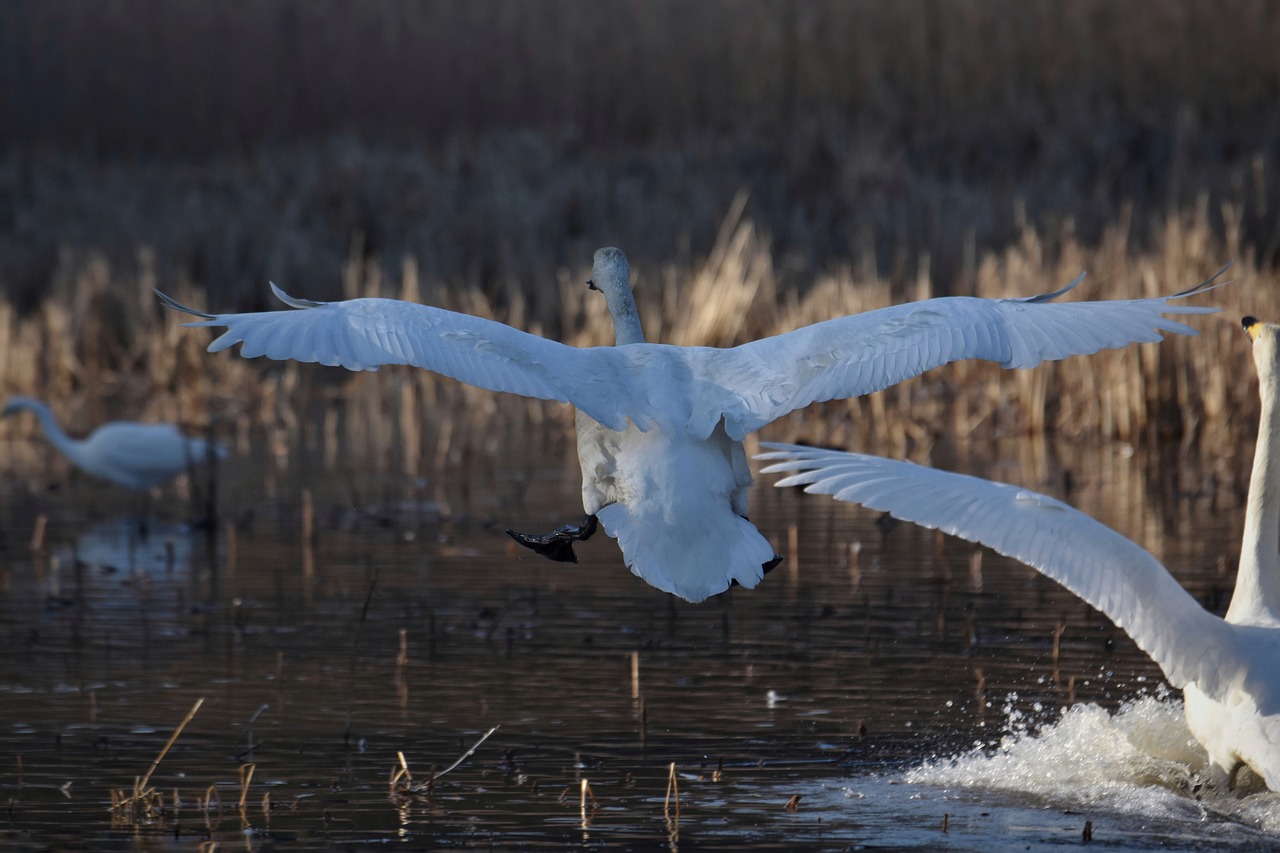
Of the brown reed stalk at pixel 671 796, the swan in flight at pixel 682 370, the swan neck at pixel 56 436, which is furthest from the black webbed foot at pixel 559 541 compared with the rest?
the swan neck at pixel 56 436

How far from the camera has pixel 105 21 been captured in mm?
28828

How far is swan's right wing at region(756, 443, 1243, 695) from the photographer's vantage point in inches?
212

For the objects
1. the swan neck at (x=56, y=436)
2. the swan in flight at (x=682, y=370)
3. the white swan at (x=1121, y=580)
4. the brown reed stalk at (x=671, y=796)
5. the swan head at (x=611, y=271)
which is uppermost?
the swan head at (x=611, y=271)

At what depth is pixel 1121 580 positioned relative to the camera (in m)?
5.43

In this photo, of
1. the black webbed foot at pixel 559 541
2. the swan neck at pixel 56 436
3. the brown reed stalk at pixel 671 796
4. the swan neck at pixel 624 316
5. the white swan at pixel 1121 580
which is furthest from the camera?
the swan neck at pixel 56 436

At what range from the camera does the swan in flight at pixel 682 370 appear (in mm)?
5441

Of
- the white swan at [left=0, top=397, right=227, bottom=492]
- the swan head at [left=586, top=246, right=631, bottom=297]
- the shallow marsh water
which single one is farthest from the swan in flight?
the white swan at [left=0, top=397, right=227, bottom=492]

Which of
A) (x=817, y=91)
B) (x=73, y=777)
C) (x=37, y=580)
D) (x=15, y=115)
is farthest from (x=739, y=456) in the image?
(x=15, y=115)

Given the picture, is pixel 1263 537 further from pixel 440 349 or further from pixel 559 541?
pixel 440 349

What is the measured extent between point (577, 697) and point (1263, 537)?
209 centimetres

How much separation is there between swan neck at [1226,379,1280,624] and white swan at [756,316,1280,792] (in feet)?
0.30

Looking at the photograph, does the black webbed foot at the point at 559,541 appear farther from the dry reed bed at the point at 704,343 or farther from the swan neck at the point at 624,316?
the dry reed bed at the point at 704,343

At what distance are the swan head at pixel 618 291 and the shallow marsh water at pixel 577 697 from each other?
102cm

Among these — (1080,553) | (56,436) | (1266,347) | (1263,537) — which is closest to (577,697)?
(1080,553)
